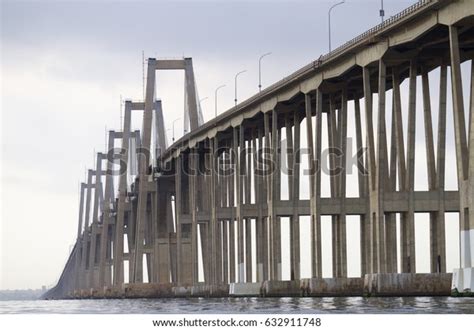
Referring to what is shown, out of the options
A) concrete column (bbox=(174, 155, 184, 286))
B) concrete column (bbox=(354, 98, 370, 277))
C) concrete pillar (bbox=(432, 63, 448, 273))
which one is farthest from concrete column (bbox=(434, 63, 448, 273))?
concrete column (bbox=(174, 155, 184, 286))

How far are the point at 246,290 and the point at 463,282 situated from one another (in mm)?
37571

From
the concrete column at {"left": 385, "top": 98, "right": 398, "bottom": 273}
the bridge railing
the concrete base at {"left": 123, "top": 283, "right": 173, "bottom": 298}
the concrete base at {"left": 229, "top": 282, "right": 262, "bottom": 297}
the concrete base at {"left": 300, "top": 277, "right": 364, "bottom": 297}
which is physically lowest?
the concrete base at {"left": 123, "top": 283, "right": 173, "bottom": 298}

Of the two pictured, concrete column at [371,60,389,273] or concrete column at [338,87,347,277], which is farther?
concrete column at [338,87,347,277]

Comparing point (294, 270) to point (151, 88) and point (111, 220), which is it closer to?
point (151, 88)

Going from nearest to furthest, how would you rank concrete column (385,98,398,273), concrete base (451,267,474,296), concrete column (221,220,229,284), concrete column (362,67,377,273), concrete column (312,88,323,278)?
concrete base (451,267,474,296) < concrete column (362,67,377,273) < concrete column (385,98,398,273) < concrete column (312,88,323,278) < concrete column (221,220,229,284)

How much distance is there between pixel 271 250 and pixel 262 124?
52.1ft

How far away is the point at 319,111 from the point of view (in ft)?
307

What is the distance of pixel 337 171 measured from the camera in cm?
9756

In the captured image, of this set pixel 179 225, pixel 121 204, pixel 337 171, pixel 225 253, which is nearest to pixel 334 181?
pixel 337 171

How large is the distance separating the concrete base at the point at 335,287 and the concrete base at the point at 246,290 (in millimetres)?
12323

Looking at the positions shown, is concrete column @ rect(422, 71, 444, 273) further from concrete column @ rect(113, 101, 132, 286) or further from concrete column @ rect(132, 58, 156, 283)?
concrete column @ rect(113, 101, 132, 286)

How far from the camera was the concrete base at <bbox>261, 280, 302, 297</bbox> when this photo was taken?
92.6m

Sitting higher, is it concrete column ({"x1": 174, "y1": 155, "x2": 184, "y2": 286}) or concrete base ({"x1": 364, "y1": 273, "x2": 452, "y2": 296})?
concrete column ({"x1": 174, "y1": 155, "x2": 184, "y2": 286})

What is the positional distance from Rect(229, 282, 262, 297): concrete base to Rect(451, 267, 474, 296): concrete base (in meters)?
32.9
